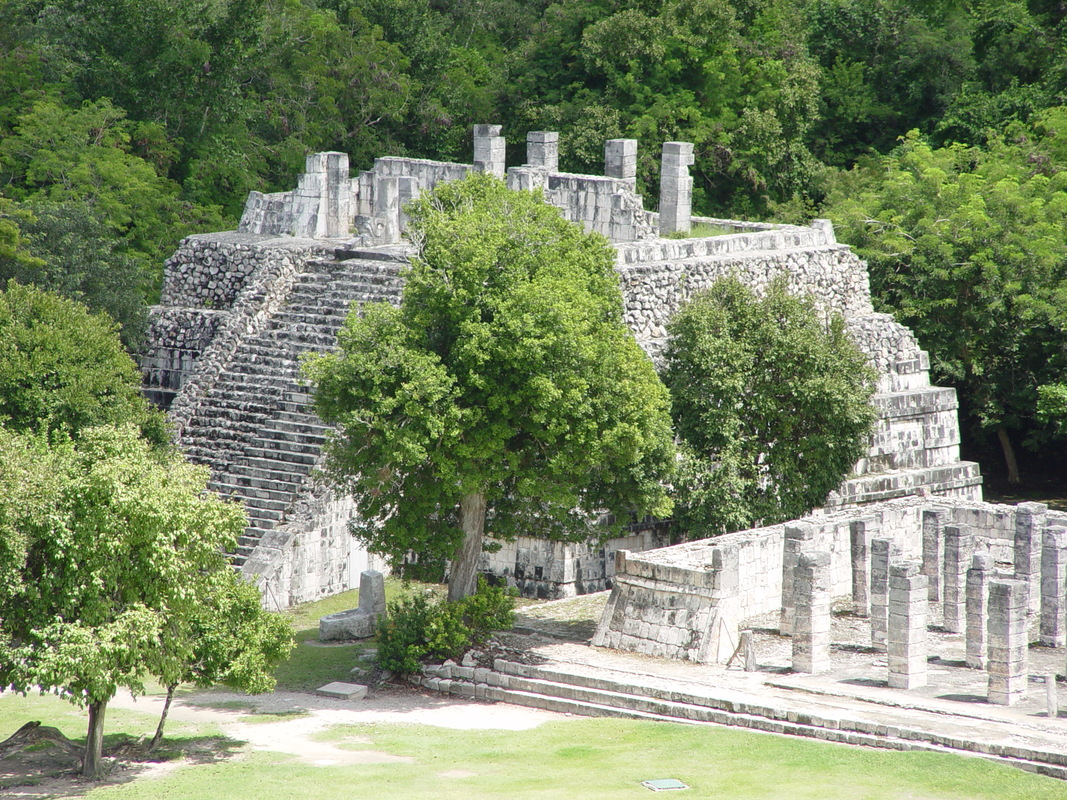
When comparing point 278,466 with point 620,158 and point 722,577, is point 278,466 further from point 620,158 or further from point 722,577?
point 620,158

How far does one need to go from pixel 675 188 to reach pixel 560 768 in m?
17.8

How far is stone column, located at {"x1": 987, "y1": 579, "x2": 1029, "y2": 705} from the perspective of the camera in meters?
23.5

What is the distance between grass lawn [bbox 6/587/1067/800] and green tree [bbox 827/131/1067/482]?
17.3 m

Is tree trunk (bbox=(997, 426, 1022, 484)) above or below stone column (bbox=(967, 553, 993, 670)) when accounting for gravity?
above

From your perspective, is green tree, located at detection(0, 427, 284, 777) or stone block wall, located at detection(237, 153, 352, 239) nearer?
green tree, located at detection(0, 427, 284, 777)

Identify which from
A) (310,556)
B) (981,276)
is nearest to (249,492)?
(310,556)

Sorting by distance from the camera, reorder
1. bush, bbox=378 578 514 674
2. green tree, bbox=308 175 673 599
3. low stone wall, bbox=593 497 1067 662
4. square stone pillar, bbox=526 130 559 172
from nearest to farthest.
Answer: green tree, bbox=308 175 673 599 < bush, bbox=378 578 514 674 < low stone wall, bbox=593 497 1067 662 < square stone pillar, bbox=526 130 559 172

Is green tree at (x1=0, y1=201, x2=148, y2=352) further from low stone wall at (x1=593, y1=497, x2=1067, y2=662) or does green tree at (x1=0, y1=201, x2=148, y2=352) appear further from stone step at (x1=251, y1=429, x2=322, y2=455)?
low stone wall at (x1=593, y1=497, x2=1067, y2=662)

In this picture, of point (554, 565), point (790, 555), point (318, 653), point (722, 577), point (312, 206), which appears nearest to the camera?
point (722, 577)

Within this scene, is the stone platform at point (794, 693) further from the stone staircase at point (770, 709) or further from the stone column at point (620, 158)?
the stone column at point (620, 158)

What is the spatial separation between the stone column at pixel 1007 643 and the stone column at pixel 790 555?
332 centimetres

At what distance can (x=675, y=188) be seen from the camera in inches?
1437

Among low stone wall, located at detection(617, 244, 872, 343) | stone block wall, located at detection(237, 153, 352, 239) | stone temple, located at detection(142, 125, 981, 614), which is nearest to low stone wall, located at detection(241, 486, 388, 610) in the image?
stone temple, located at detection(142, 125, 981, 614)

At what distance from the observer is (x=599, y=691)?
24266mm
